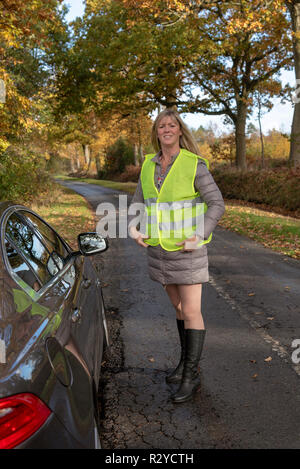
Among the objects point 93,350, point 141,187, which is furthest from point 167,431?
point 141,187

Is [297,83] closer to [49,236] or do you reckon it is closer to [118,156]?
[49,236]

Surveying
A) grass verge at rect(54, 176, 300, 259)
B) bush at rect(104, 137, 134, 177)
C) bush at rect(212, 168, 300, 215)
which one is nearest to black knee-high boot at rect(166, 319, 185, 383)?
grass verge at rect(54, 176, 300, 259)

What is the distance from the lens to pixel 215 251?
9375 mm

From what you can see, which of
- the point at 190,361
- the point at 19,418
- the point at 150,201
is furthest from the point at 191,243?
the point at 19,418

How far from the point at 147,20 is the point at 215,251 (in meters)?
15.0

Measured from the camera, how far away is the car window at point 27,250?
2345mm

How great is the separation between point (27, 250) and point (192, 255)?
3.99 feet

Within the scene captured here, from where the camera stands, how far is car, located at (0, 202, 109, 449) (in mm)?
1449

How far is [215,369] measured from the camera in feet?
12.4

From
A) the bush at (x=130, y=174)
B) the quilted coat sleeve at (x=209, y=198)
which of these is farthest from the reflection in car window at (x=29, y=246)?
the bush at (x=130, y=174)

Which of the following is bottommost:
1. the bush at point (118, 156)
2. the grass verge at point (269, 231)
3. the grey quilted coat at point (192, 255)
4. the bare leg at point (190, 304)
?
the grass verge at point (269, 231)

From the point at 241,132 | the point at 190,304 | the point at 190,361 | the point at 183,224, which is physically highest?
the point at 241,132

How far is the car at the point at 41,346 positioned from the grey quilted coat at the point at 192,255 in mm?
612

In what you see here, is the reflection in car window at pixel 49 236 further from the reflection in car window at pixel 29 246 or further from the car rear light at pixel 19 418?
the car rear light at pixel 19 418
